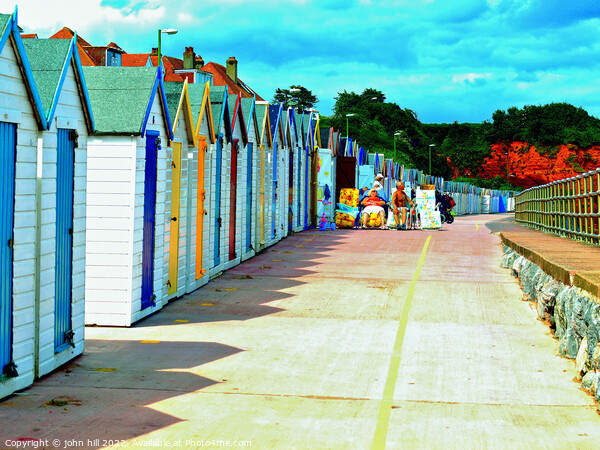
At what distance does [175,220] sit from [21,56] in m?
5.96

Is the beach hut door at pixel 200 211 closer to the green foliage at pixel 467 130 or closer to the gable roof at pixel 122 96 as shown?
the gable roof at pixel 122 96

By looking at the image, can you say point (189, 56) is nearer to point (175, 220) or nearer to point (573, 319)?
point (175, 220)

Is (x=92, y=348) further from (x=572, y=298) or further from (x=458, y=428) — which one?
(x=572, y=298)

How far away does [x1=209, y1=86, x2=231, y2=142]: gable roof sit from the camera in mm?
15898

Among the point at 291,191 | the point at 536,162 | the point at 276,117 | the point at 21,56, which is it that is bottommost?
the point at 291,191

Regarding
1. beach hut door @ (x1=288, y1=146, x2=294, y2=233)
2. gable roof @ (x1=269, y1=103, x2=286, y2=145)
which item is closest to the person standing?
beach hut door @ (x1=288, y1=146, x2=294, y2=233)

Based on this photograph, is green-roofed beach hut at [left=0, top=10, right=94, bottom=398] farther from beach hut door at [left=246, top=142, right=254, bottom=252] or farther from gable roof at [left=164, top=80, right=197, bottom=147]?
beach hut door at [left=246, top=142, right=254, bottom=252]

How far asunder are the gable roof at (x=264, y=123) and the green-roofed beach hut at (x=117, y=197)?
9.43 m

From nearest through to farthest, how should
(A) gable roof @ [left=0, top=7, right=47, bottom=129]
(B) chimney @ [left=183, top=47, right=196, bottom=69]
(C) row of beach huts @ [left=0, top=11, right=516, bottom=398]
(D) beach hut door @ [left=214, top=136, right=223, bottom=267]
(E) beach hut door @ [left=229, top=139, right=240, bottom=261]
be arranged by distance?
1. (A) gable roof @ [left=0, top=7, right=47, bottom=129]
2. (C) row of beach huts @ [left=0, top=11, right=516, bottom=398]
3. (D) beach hut door @ [left=214, top=136, right=223, bottom=267]
4. (E) beach hut door @ [left=229, top=139, right=240, bottom=261]
5. (B) chimney @ [left=183, top=47, right=196, bottom=69]

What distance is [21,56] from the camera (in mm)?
7539

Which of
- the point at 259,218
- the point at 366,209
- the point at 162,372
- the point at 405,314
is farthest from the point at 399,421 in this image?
the point at 366,209

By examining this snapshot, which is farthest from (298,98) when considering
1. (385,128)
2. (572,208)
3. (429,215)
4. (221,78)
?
(572,208)

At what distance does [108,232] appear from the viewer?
36.9 ft

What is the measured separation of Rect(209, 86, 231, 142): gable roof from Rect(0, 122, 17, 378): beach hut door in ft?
27.7
